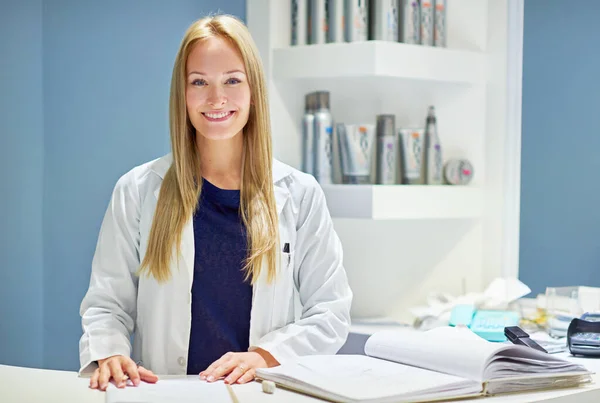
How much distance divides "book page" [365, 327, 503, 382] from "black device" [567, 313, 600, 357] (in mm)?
476

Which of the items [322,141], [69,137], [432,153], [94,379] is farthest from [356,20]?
[94,379]

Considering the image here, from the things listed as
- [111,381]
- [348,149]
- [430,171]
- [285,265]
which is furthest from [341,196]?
[111,381]

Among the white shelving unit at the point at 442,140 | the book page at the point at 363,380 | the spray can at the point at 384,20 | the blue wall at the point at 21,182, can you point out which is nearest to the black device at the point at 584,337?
the book page at the point at 363,380

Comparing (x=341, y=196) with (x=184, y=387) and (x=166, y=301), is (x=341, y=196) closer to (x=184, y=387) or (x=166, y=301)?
(x=166, y=301)

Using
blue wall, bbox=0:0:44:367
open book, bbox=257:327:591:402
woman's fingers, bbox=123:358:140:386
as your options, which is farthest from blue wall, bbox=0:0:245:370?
open book, bbox=257:327:591:402

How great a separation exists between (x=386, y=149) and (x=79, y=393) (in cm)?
166

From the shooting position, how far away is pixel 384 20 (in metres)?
2.85

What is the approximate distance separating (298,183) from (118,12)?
3.54 feet

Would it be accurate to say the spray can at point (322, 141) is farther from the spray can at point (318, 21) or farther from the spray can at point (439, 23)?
the spray can at point (439, 23)

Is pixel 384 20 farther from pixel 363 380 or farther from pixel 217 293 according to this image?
pixel 363 380

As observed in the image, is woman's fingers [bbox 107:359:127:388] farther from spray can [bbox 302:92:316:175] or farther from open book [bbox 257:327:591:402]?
spray can [bbox 302:92:316:175]

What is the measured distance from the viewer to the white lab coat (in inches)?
70.4

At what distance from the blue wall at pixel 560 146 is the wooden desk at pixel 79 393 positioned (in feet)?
4.92

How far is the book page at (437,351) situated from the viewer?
1.41 metres
